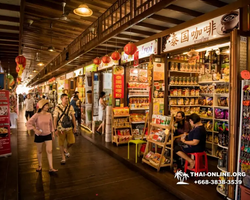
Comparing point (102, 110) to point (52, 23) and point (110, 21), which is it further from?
point (52, 23)

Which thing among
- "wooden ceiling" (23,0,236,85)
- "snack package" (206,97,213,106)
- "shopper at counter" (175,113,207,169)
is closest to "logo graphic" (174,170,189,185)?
"shopper at counter" (175,113,207,169)

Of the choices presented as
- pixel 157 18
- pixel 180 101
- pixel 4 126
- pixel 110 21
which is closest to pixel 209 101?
pixel 180 101

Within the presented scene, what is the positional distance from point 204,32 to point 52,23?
5352 mm

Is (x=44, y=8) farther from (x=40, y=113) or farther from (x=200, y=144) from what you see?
(x=200, y=144)

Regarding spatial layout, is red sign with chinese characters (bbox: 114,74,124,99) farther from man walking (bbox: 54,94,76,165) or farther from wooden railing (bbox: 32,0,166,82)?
man walking (bbox: 54,94,76,165)

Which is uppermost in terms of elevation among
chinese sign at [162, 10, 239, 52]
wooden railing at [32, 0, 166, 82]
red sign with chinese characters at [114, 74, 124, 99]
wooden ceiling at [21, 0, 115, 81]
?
wooden ceiling at [21, 0, 115, 81]

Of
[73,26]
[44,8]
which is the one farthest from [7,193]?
[73,26]

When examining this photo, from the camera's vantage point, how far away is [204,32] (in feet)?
13.3

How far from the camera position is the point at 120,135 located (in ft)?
22.9

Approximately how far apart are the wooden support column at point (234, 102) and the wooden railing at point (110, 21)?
183 cm

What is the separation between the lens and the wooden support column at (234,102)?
3266 mm

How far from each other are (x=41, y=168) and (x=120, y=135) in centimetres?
292

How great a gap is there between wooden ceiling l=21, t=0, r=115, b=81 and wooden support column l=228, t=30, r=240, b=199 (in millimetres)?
3804

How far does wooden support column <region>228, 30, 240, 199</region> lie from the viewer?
129 inches
